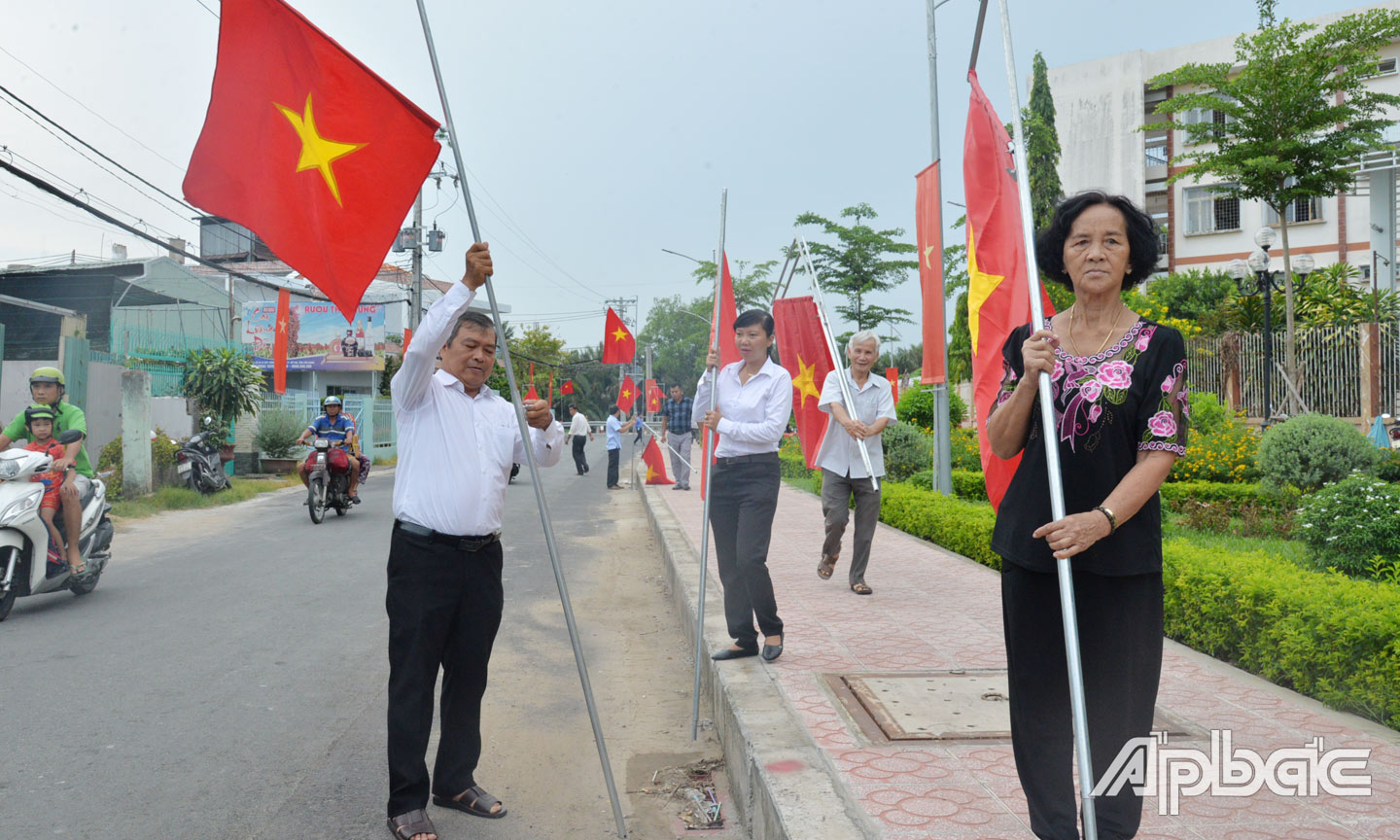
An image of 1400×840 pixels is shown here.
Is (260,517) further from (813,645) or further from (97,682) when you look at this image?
(813,645)

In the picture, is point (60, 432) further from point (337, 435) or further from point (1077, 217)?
point (1077, 217)

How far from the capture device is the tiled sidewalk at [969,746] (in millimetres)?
3141

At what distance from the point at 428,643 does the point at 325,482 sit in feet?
34.0

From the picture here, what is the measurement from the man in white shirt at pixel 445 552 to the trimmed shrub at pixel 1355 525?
5.80 metres

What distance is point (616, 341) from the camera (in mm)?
19047

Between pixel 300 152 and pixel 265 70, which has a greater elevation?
pixel 265 70

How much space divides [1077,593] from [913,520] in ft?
28.0

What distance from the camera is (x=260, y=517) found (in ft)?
44.9

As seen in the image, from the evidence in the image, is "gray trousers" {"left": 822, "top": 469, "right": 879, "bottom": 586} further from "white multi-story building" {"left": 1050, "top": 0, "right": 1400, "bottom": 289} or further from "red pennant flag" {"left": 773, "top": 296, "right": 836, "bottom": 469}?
"white multi-story building" {"left": 1050, "top": 0, "right": 1400, "bottom": 289}

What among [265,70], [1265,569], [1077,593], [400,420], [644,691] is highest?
[265,70]

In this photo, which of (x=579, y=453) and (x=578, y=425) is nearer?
(x=578, y=425)

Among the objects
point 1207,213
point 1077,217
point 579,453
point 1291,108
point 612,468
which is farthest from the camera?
point 1207,213

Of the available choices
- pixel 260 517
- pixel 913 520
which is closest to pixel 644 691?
pixel 913 520

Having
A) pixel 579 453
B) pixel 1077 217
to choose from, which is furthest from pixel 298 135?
pixel 579 453
